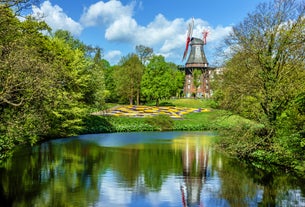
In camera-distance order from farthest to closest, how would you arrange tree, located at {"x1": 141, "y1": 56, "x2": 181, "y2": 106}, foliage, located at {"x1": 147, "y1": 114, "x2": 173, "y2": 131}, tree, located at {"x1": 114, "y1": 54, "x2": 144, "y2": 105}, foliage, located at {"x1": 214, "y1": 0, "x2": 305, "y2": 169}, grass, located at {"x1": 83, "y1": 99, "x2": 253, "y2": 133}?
tree, located at {"x1": 114, "y1": 54, "x2": 144, "y2": 105}
tree, located at {"x1": 141, "y1": 56, "x2": 181, "y2": 106}
foliage, located at {"x1": 147, "y1": 114, "x2": 173, "y2": 131}
grass, located at {"x1": 83, "y1": 99, "x2": 253, "y2": 133}
foliage, located at {"x1": 214, "y1": 0, "x2": 305, "y2": 169}

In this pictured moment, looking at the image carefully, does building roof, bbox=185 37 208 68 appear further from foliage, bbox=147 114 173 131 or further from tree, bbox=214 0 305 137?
tree, bbox=214 0 305 137

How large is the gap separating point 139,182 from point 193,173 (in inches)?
150

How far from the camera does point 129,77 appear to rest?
3000 inches

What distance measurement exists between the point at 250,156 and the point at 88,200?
14415mm

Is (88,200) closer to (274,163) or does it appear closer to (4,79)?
(4,79)

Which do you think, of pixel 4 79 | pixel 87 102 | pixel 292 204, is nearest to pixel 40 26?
pixel 87 102

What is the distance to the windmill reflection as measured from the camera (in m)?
13.9

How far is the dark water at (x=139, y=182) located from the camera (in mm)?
13359

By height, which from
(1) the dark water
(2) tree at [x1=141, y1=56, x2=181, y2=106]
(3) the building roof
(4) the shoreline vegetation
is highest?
(3) the building roof

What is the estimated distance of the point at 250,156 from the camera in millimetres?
24688

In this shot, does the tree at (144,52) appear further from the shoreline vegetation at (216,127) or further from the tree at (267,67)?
the tree at (267,67)

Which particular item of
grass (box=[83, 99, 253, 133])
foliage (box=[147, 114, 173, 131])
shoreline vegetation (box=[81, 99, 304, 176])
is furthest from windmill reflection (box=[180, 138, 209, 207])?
foliage (box=[147, 114, 173, 131])

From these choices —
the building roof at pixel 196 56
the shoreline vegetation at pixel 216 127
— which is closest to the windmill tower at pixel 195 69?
→ the building roof at pixel 196 56

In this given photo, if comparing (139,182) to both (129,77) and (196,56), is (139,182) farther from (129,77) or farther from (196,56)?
(196,56)
